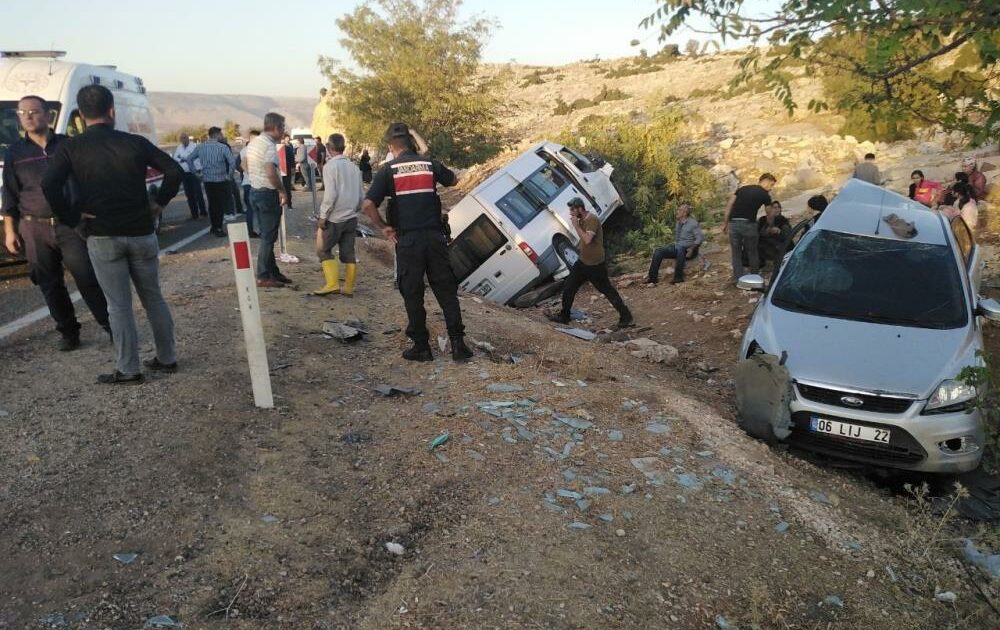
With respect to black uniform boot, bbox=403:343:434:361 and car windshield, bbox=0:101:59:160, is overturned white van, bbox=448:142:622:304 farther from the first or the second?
car windshield, bbox=0:101:59:160

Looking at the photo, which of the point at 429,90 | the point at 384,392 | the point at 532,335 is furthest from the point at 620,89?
the point at 384,392

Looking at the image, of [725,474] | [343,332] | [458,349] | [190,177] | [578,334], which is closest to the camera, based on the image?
[725,474]

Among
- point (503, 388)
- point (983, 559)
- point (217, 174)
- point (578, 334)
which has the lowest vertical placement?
point (578, 334)

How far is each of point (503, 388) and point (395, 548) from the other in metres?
2.04

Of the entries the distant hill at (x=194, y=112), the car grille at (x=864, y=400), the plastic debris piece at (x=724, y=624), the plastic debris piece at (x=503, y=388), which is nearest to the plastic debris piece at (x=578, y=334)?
the plastic debris piece at (x=503, y=388)

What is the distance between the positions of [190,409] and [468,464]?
1807 mm

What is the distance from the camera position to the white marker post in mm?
4391

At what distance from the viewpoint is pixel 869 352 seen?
5.14m

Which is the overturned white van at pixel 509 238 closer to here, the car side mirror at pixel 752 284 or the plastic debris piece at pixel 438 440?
the car side mirror at pixel 752 284

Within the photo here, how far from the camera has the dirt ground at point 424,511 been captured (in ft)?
9.82

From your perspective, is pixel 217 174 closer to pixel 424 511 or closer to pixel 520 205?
pixel 520 205

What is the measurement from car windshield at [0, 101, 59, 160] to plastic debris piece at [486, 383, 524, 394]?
8.09 meters

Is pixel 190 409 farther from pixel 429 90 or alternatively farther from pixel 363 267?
pixel 429 90

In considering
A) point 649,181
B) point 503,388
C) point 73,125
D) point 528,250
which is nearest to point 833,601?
point 503,388
